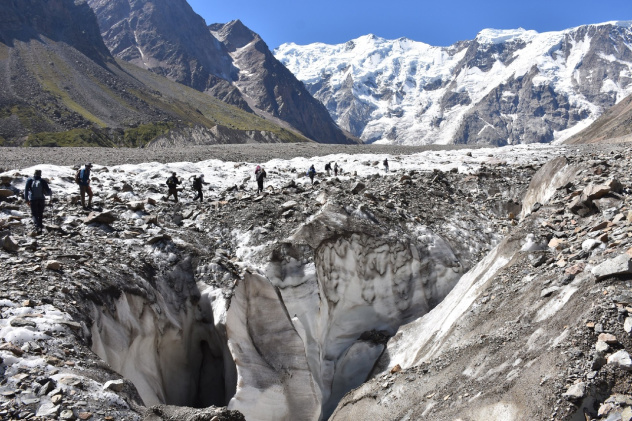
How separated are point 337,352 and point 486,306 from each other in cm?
743

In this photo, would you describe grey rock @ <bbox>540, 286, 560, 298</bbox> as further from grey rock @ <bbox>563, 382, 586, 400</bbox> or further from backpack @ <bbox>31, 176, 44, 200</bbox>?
backpack @ <bbox>31, 176, 44, 200</bbox>

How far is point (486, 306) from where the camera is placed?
42.1 ft

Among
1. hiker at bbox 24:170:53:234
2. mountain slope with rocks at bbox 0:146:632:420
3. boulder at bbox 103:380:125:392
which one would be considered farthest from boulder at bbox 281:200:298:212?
boulder at bbox 103:380:125:392

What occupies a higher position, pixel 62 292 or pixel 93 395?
pixel 62 292

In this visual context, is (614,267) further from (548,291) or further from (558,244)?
(558,244)

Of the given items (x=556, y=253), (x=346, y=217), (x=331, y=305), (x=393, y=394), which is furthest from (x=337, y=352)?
(x=556, y=253)

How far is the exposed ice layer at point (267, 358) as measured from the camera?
13422 mm

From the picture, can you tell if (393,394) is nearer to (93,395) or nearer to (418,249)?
(93,395)

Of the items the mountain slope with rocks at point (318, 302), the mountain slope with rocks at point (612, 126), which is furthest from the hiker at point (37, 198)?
the mountain slope with rocks at point (612, 126)

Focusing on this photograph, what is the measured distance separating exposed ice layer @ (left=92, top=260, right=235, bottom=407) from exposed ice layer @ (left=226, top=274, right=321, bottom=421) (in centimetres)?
58

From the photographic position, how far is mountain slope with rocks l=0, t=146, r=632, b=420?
881cm

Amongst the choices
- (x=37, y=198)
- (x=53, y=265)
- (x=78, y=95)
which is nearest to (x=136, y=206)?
(x=37, y=198)

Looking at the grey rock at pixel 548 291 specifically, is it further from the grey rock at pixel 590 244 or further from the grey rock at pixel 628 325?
the grey rock at pixel 628 325

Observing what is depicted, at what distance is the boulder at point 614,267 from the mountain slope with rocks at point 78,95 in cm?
9025
